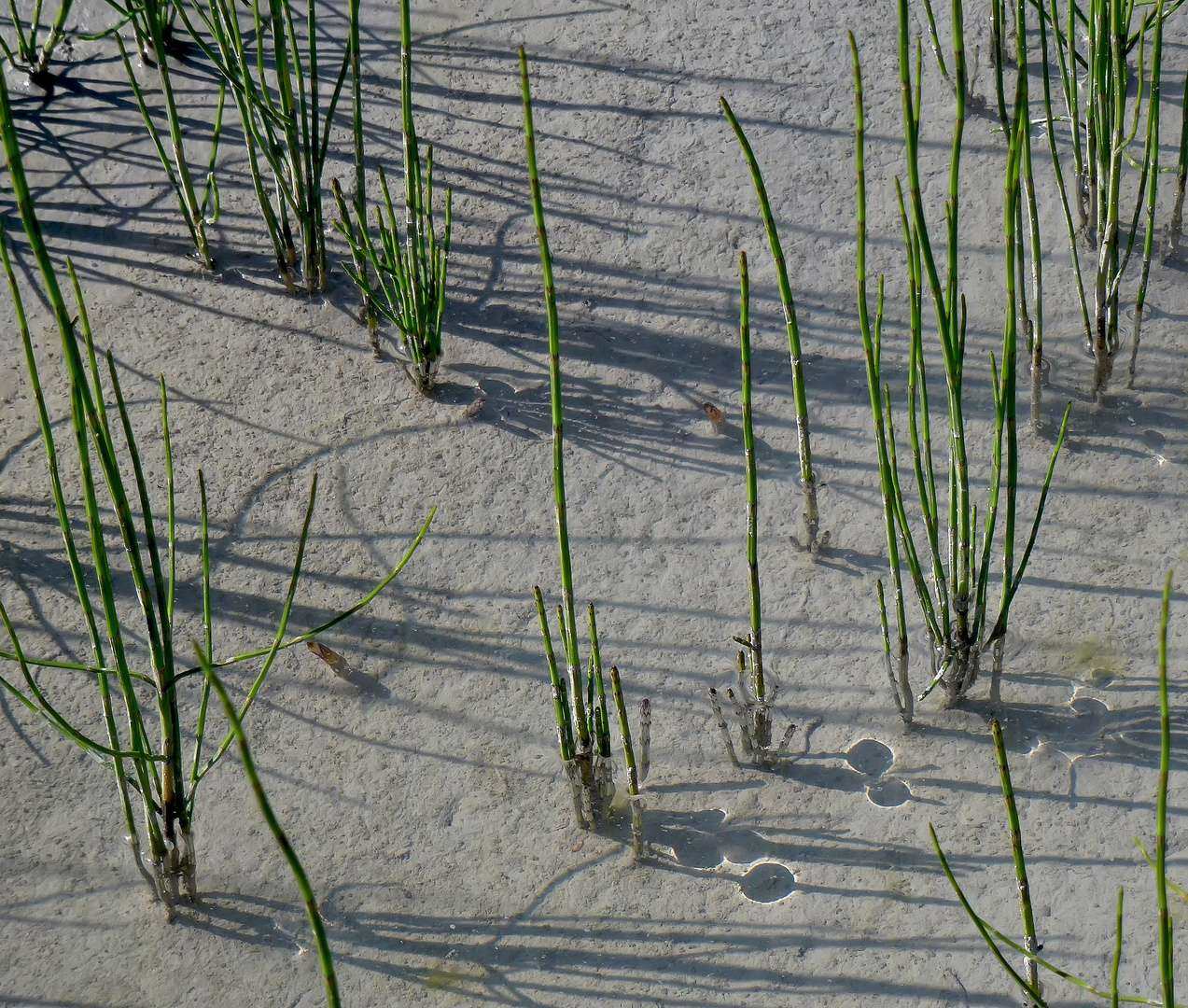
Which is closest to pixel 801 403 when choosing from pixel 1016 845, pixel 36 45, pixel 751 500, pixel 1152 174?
pixel 751 500

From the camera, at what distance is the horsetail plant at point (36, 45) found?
245 centimetres

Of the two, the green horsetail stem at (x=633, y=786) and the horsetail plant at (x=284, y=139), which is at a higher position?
the horsetail plant at (x=284, y=139)

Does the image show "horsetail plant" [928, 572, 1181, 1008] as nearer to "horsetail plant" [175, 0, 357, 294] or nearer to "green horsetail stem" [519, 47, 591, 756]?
"green horsetail stem" [519, 47, 591, 756]

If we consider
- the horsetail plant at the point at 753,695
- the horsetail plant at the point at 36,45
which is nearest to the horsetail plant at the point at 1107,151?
the horsetail plant at the point at 753,695

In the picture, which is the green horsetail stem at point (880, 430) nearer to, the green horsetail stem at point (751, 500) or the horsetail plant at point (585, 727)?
the green horsetail stem at point (751, 500)

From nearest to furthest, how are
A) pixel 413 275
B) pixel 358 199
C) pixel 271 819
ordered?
pixel 271 819, pixel 413 275, pixel 358 199

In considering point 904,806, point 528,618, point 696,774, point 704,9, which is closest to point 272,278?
point 528,618

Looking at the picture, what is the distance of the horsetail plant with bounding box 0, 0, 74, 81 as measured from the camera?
8.04 feet

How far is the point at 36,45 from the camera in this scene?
8.42ft

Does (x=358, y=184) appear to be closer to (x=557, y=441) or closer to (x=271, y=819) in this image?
(x=557, y=441)

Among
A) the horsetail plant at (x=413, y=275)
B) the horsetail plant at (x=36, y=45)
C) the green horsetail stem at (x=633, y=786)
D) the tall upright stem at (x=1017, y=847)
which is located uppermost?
the horsetail plant at (x=36, y=45)

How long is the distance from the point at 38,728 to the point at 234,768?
0.87ft

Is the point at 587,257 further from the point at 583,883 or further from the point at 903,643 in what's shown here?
the point at 583,883

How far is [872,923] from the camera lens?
140 centimetres
